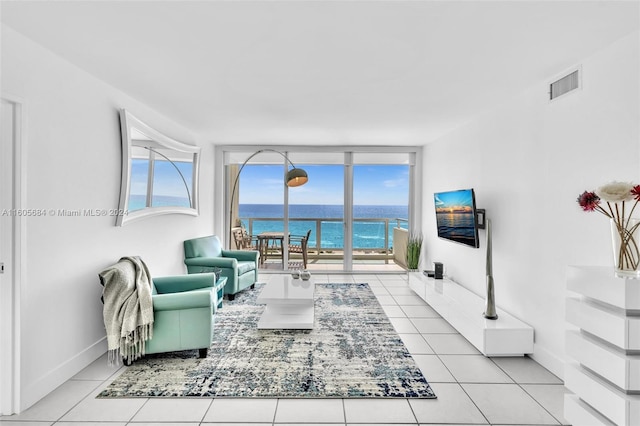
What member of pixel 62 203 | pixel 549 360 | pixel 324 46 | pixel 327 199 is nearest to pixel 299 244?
pixel 327 199

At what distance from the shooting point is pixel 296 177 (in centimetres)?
451

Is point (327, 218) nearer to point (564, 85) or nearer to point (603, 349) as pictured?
point (564, 85)

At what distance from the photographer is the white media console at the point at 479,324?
2869 mm

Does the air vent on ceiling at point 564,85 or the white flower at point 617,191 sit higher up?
the air vent on ceiling at point 564,85

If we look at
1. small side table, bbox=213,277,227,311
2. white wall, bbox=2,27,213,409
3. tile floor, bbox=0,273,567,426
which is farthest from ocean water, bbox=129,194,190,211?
tile floor, bbox=0,273,567,426

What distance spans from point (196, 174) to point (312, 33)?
354 centimetres

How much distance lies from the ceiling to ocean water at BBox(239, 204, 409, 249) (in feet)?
9.38

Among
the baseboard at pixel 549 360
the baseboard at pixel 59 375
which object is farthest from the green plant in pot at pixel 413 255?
the baseboard at pixel 59 375

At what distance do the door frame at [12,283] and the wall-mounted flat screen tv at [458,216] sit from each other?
4014 mm

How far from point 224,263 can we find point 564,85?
417 cm

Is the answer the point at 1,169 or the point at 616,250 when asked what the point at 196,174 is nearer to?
the point at 1,169

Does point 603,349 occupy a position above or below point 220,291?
above

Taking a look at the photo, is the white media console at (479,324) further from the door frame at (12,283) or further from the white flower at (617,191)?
the door frame at (12,283)

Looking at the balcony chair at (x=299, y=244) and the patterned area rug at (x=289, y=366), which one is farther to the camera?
the balcony chair at (x=299, y=244)
